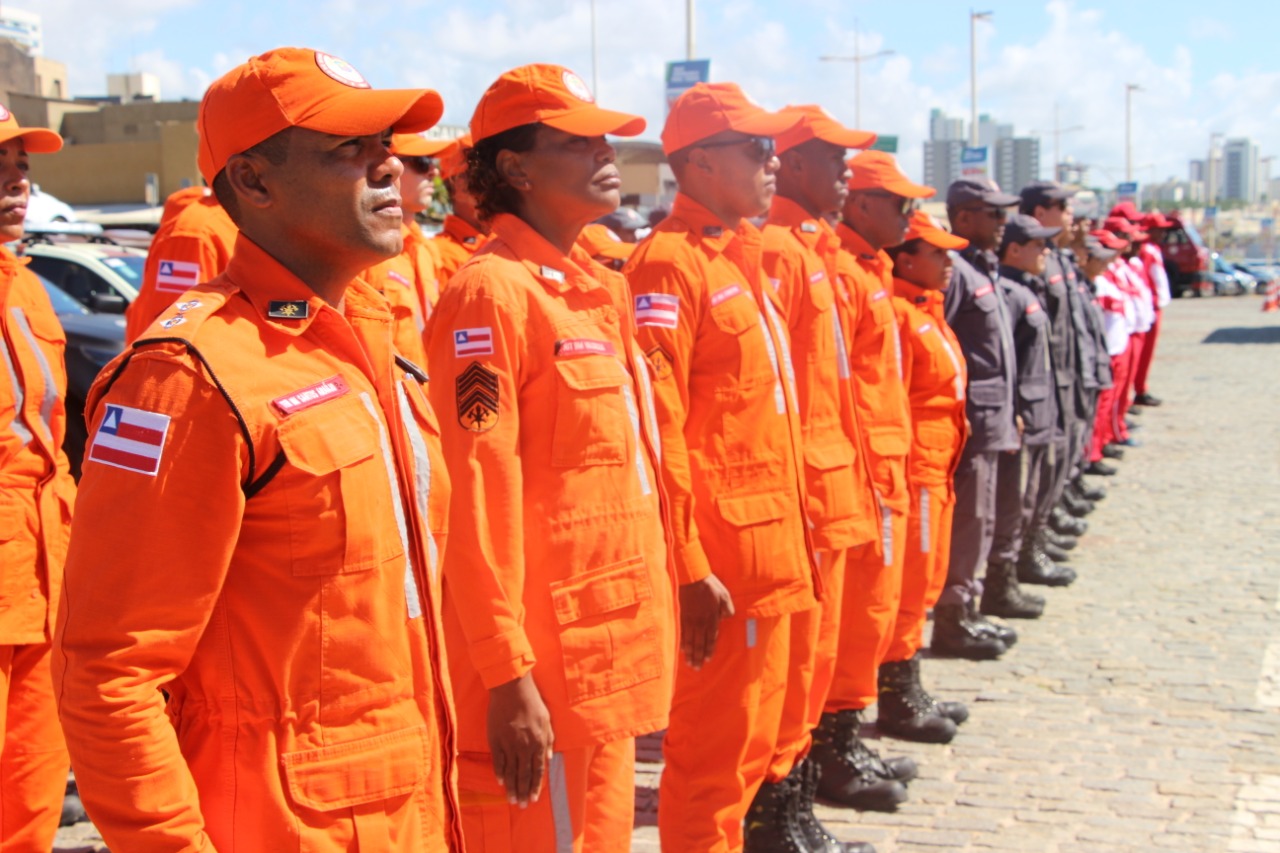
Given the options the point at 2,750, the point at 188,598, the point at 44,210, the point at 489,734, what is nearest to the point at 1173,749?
the point at 489,734

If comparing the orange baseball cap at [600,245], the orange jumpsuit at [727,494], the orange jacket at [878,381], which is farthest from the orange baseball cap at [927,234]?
the orange jumpsuit at [727,494]

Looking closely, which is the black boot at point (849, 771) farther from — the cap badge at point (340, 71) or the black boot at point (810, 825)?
the cap badge at point (340, 71)

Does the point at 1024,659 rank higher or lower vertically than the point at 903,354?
lower

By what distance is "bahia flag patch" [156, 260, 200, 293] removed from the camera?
4.71 meters

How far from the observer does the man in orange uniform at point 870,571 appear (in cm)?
491

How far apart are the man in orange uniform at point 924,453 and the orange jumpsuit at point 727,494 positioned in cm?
191

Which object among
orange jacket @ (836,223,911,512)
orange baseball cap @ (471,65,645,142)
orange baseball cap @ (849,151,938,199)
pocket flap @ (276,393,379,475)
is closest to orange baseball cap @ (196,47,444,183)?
pocket flap @ (276,393,379,475)

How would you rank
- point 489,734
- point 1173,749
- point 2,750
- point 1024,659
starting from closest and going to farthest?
point 489,734, point 2,750, point 1173,749, point 1024,659

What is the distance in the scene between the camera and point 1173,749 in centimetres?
552

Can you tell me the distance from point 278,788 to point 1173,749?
4.55 m

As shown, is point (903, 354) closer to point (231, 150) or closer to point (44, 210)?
point (231, 150)

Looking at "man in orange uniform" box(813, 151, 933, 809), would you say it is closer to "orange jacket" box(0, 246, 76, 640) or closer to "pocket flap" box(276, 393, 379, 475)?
"orange jacket" box(0, 246, 76, 640)

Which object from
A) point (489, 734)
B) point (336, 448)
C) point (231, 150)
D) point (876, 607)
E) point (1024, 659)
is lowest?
point (1024, 659)

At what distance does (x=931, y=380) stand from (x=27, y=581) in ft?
13.0
